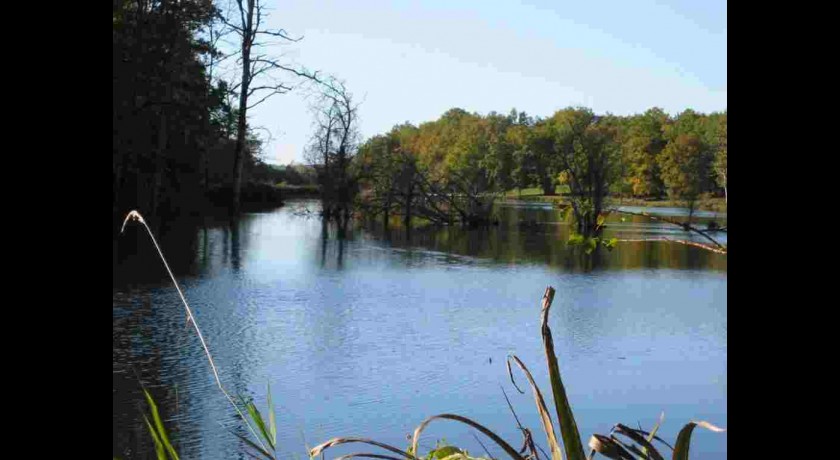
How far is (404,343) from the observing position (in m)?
6.95

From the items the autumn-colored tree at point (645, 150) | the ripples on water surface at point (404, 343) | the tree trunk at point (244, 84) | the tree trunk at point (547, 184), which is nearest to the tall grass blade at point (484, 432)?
the ripples on water surface at point (404, 343)

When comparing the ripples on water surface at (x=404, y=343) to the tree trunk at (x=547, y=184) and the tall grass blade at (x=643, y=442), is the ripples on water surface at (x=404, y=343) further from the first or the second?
the tree trunk at (x=547, y=184)

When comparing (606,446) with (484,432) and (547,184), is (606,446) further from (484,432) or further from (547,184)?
(547,184)

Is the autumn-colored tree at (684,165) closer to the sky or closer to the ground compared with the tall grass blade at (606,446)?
closer to the sky

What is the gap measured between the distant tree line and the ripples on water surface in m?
1.34

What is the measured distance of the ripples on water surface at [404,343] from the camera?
4.87 m

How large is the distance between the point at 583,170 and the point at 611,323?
1514 cm

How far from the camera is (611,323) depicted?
26.7ft

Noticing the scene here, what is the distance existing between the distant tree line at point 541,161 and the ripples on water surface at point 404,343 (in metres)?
1.34

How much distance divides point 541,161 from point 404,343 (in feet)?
116

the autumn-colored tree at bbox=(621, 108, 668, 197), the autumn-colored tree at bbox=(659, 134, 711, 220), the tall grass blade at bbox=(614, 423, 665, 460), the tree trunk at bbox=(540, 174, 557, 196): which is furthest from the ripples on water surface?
the autumn-colored tree at bbox=(621, 108, 668, 197)
